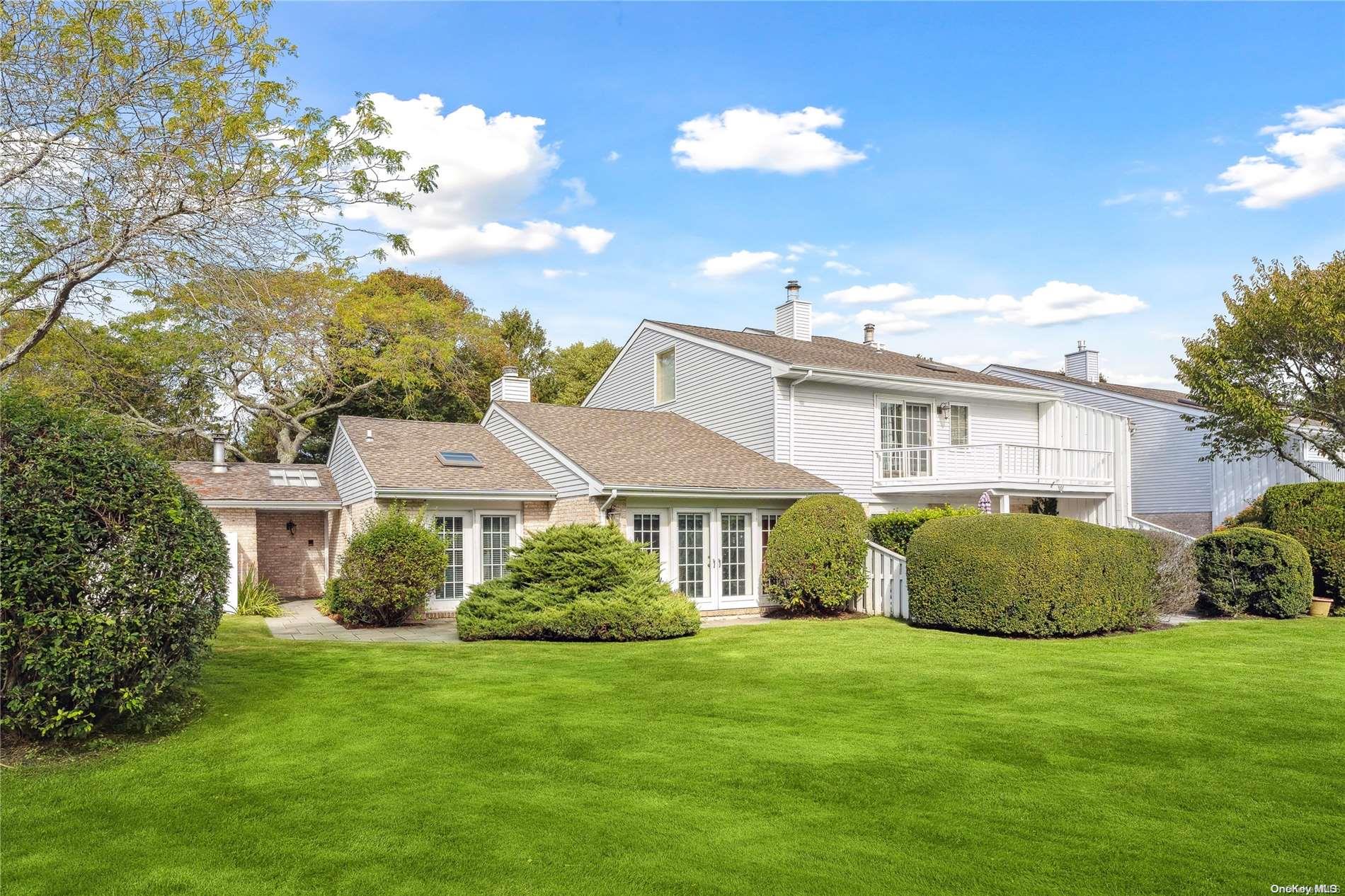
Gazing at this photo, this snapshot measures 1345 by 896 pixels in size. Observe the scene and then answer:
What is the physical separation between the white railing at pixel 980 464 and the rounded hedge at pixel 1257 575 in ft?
14.8

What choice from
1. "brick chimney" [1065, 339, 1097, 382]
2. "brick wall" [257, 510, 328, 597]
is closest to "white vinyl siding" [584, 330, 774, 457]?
"brick wall" [257, 510, 328, 597]

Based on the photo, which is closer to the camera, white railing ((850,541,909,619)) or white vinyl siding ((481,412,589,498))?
white railing ((850,541,909,619))

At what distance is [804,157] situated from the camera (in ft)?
69.4

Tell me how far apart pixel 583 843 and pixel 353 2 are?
12167 mm

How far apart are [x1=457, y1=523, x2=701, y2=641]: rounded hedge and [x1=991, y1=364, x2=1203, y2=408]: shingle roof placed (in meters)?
21.6

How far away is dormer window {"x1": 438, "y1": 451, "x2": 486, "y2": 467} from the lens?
19.5 m

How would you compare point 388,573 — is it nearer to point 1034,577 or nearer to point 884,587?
point 884,587

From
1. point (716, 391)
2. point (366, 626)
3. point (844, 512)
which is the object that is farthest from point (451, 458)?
point (844, 512)

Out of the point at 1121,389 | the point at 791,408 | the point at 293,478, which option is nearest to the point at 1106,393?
the point at 1121,389

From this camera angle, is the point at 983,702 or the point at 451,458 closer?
the point at 983,702

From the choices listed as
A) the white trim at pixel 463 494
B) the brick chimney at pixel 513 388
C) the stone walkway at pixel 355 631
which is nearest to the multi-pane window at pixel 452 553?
the white trim at pixel 463 494

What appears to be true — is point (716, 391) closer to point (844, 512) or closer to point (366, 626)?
point (844, 512)

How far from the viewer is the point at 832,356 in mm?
23297

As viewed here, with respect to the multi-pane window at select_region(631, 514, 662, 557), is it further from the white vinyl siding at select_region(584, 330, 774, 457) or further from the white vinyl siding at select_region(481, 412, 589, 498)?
the white vinyl siding at select_region(584, 330, 774, 457)
